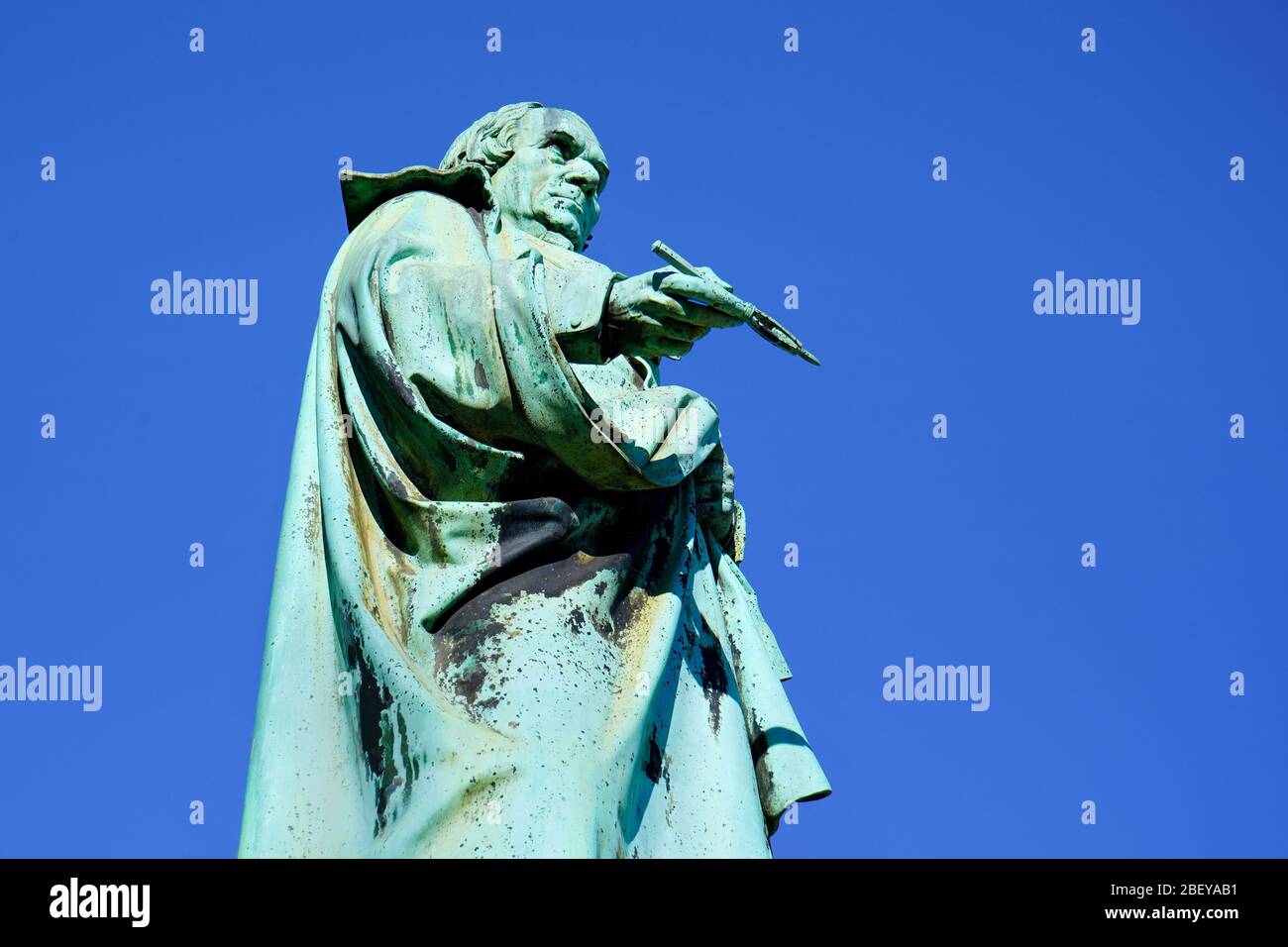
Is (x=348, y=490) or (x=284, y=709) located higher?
(x=348, y=490)

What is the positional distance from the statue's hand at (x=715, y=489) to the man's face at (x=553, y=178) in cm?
129

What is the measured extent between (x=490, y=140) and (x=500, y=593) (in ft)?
8.23

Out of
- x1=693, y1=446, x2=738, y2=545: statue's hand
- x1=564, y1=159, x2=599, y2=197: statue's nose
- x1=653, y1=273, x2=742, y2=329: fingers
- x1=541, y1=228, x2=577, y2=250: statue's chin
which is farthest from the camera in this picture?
x1=564, y1=159, x2=599, y2=197: statue's nose

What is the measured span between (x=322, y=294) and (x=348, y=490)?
93 centimetres

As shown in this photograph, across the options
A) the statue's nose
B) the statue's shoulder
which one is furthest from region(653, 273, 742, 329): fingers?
the statue's nose

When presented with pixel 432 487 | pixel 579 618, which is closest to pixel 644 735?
pixel 579 618

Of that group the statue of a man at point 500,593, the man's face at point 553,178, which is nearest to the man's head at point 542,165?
the man's face at point 553,178

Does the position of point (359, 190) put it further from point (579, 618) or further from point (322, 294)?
point (579, 618)

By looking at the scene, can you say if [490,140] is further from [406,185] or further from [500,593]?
[500,593]

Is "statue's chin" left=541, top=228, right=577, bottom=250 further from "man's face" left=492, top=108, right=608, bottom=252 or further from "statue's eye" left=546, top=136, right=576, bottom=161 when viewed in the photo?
"statue's eye" left=546, top=136, right=576, bottom=161

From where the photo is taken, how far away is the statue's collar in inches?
463

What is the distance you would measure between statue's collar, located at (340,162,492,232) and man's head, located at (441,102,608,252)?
0.31 metres
